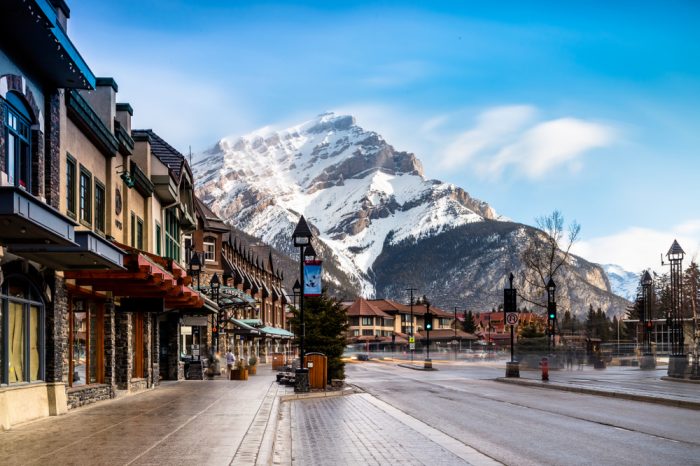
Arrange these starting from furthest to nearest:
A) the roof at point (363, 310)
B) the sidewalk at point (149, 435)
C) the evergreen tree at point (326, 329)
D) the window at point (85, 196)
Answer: the roof at point (363, 310) → the evergreen tree at point (326, 329) → the window at point (85, 196) → the sidewalk at point (149, 435)

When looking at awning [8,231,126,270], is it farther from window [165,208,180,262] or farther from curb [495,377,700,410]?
window [165,208,180,262]

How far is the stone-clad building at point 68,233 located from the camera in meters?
16.2

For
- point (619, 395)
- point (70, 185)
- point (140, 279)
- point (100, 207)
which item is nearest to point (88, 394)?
point (140, 279)

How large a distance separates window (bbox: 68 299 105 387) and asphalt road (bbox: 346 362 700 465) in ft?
27.7

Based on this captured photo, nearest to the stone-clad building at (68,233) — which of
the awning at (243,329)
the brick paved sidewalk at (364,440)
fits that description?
the brick paved sidewalk at (364,440)

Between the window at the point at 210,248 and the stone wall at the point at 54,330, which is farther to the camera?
the window at the point at 210,248

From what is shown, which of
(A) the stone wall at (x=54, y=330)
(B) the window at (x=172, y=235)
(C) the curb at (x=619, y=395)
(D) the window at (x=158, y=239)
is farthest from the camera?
(B) the window at (x=172, y=235)

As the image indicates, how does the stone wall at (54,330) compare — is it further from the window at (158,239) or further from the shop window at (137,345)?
the window at (158,239)

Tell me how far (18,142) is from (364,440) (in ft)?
28.3

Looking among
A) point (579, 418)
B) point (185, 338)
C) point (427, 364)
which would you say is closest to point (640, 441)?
point (579, 418)

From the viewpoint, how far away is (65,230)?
14883 mm

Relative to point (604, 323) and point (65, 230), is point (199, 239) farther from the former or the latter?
point (604, 323)

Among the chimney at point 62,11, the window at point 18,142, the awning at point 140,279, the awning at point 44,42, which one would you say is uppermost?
the chimney at point 62,11

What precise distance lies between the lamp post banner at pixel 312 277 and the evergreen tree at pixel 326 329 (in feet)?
12.8
